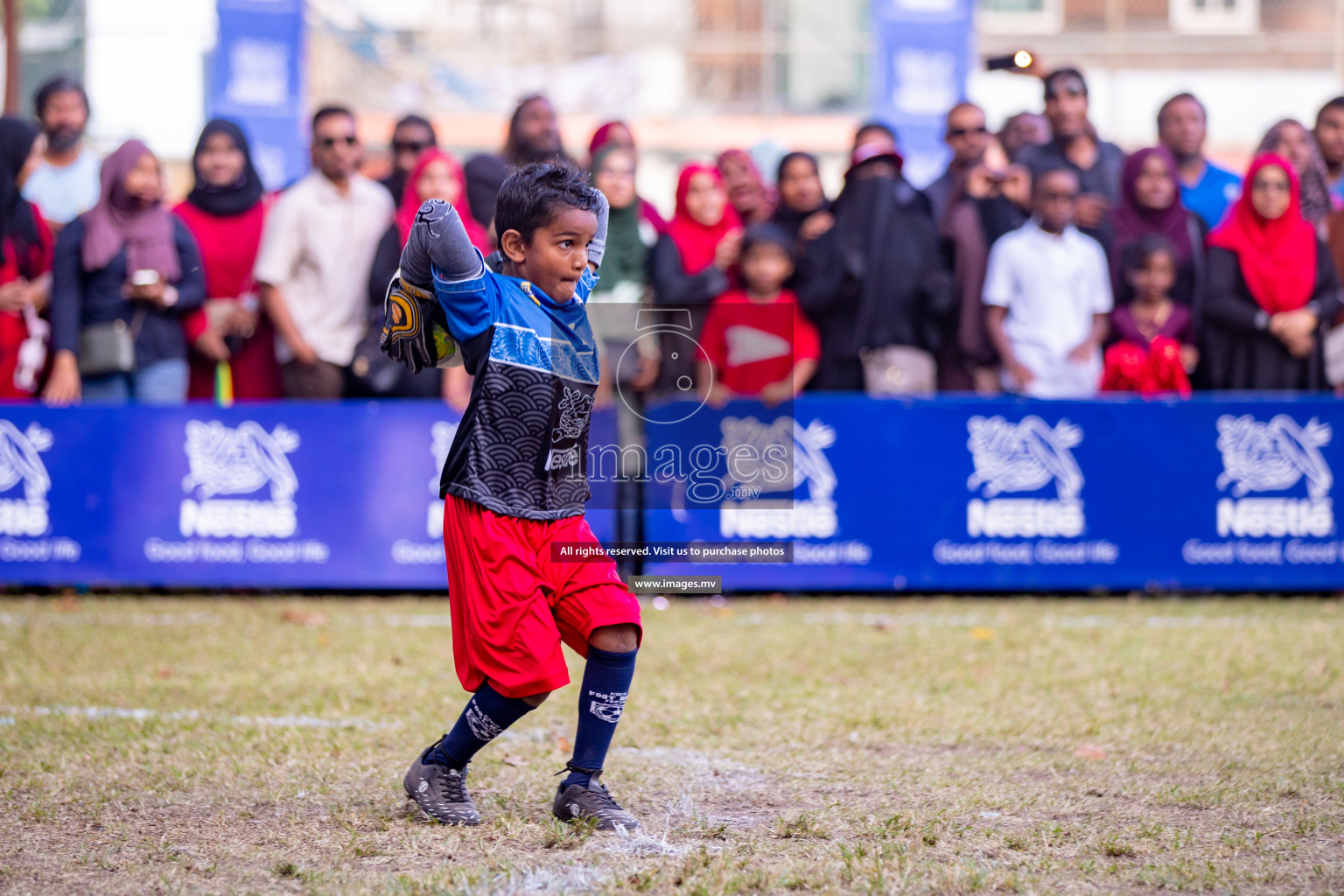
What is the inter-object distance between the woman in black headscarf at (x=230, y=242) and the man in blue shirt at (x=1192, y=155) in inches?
234

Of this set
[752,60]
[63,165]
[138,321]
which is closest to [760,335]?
[138,321]

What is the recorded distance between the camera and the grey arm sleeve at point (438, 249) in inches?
137

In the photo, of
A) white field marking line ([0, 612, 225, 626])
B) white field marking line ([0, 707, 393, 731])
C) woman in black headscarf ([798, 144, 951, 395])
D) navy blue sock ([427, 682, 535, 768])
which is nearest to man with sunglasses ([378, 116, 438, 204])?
woman in black headscarf ([798, 144, 951, 395])

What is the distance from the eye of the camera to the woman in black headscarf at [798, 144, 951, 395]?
846 centimetres

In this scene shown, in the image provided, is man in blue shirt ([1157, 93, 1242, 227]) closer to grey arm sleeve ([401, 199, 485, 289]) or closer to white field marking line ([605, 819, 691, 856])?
grey arm sleeve ([401, 199, 485, 289])

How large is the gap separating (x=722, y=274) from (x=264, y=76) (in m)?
8.13

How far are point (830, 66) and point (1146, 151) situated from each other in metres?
10.1

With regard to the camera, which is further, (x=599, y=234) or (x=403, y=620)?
(x=403, y=620)

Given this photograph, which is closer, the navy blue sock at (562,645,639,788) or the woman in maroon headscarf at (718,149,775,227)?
the navy blue sock at (562,645,639,788)

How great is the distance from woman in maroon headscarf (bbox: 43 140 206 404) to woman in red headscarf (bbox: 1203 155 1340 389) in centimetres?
606

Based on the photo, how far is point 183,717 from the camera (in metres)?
5.03

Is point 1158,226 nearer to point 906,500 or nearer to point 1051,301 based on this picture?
point 1051,301

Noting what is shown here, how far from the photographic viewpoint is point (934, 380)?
8.94 meters

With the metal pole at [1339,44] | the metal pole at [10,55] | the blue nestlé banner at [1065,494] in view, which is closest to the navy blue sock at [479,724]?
the blue nestlé banner at [1065,494]
